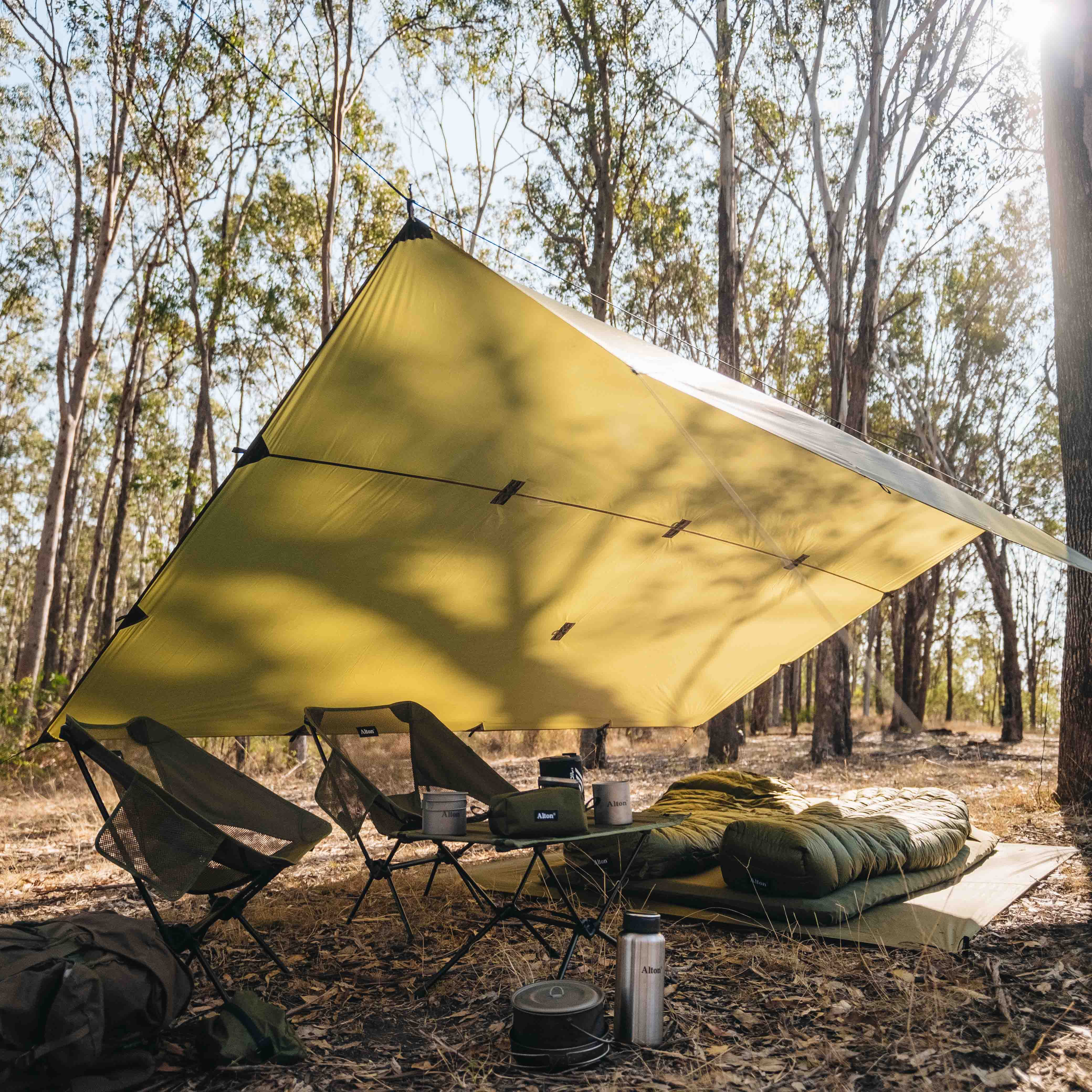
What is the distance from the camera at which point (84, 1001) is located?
1.64 meters

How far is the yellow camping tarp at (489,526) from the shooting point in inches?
102

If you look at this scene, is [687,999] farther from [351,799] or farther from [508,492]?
[508,492]

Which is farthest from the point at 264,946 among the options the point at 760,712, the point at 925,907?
the point at 760,712

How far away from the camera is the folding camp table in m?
2.29

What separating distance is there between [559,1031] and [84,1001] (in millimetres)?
927

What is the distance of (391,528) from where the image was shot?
10.3ft

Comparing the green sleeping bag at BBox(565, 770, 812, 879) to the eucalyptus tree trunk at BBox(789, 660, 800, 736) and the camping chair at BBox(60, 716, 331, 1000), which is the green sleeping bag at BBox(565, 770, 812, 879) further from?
the eucalyptus tree trunk at BBox(789, 660, 800, 736)

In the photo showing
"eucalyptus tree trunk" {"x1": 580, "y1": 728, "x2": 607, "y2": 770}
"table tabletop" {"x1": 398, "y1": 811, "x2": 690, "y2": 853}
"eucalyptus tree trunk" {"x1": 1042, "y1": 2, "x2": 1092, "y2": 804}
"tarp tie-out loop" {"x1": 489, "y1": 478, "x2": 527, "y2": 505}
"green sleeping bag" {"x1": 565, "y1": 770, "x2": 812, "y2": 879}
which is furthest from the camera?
"eucalyptus tree trunk" {"x1": 580, "y1": 728, "x2": 607, "y2": 770}

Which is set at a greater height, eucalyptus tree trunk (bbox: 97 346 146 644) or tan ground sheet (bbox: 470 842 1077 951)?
eucalyptus tree trunk (bbox: 97 346 146 644)

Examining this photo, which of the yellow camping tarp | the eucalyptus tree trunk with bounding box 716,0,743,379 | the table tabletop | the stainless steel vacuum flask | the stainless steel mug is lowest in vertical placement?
the stainless steel vacuum flask

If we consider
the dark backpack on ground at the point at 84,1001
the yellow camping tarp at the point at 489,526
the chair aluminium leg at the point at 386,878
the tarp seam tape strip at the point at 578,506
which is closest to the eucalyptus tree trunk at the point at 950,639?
the tarp seam tape strip at the point at 578,506

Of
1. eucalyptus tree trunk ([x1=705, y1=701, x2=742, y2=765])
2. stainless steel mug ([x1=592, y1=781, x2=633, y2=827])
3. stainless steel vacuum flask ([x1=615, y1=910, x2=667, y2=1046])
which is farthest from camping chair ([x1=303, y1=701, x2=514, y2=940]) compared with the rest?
eucalyptus tree trunk ([x1=705, y1=701, x2=742, y2=765])

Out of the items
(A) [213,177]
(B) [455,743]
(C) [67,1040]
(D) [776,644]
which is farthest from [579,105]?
(C) [67,1040]

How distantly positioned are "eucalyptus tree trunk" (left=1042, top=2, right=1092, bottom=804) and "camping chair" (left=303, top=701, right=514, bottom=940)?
3.29 meters
